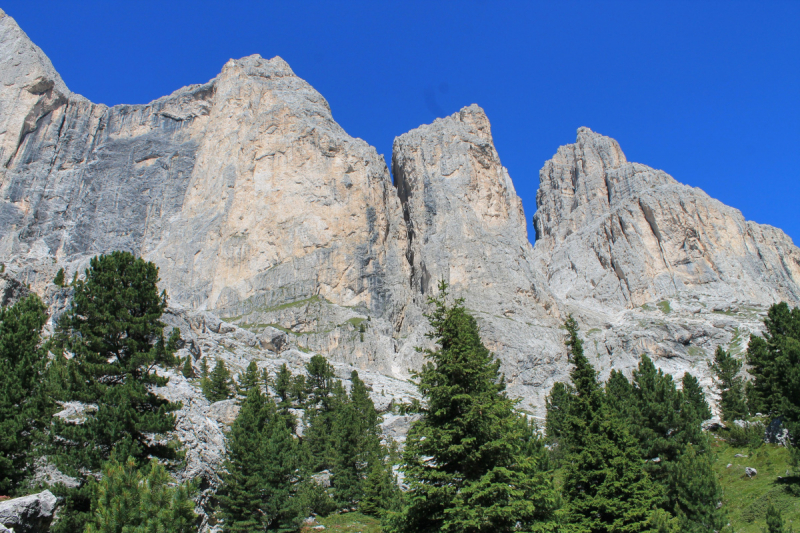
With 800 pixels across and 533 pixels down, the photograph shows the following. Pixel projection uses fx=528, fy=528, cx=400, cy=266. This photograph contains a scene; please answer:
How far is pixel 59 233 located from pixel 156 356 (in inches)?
5288

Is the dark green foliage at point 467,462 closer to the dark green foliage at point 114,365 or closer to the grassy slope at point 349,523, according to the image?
the dark green foliage at point 114,365

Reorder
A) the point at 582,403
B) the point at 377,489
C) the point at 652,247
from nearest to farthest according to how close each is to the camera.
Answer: the point at 582,403 < the point at 377,489 < the point at 652,247

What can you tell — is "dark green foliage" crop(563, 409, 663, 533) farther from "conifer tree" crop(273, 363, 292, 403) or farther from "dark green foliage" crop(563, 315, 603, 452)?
"conifer tree" crop(273, 363, 292, 403)

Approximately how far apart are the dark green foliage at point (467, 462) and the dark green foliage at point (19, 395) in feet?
44.3

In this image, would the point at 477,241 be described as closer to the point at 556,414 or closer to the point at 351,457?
the point at 556,414

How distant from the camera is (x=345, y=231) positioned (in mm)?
127250

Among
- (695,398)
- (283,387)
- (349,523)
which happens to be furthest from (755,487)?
(283,387)

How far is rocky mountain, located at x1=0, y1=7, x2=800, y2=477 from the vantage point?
364ft

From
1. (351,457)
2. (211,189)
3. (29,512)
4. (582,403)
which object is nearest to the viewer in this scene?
(29,512)

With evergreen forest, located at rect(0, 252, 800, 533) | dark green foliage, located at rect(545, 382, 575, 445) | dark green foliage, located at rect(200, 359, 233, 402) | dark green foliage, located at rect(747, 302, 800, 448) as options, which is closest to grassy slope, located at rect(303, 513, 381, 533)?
evergreen forest, located at rect(0, 252, 800, 533)

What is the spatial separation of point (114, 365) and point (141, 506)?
10187mm

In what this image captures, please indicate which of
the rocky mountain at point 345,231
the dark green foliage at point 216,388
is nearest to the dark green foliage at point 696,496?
the dark green foliage at point 216,388

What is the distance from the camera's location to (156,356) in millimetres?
20984

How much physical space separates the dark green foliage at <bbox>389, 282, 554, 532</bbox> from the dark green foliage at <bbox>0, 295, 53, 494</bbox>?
13509 millimetres
